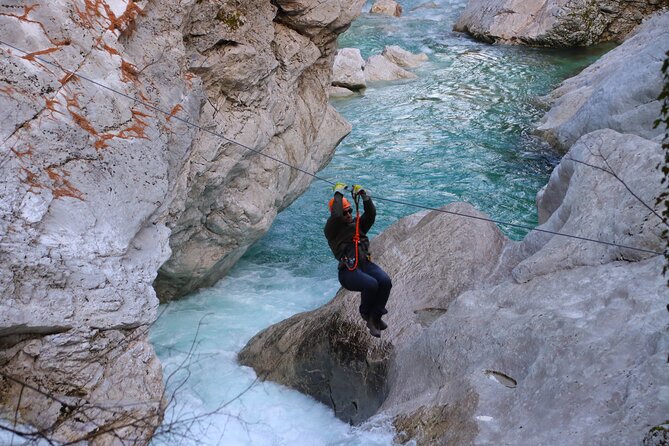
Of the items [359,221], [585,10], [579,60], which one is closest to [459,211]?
[359,221]

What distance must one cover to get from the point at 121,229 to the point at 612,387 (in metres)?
4.53

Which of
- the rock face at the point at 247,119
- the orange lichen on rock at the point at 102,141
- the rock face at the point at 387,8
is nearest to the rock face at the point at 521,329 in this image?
the rock face at the point at 247,119

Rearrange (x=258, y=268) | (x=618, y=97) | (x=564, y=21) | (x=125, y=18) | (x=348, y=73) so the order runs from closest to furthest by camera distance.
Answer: (x=125, y=18)
(x=258, y=268)
(x=618, y=97)
(x=348, y=73)
(x=564, y=21)

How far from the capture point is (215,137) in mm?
9484

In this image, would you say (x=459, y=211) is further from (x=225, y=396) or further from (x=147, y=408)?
(x=147, y=408)

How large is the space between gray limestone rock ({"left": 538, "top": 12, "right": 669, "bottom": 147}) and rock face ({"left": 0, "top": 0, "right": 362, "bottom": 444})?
6611mm

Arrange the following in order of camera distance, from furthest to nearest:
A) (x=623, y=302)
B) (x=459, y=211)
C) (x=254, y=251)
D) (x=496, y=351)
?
(x=254, y=251), (x=459, y=211), (x=496, y=351), (x=623, y=302)

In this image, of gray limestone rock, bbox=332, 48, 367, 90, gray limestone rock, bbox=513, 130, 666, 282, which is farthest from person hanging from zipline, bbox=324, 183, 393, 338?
gray limestone rock, bbox=332, 48, 367, 90

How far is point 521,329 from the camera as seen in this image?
23.2 ft

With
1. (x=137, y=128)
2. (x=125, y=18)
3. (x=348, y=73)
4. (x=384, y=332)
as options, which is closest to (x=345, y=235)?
(x=384, y=332)

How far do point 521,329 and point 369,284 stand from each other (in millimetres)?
1724

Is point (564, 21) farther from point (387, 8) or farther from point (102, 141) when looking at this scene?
point (102, 141)

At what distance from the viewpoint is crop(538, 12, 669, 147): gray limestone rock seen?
500 inches

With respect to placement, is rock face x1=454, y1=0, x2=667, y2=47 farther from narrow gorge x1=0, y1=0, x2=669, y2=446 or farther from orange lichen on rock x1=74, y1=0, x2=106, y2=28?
orange lichen on rock x1=74, y1=0, x2=106, y2=28
